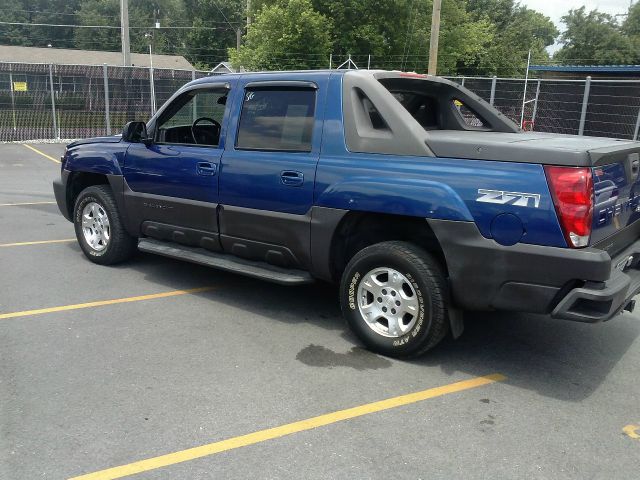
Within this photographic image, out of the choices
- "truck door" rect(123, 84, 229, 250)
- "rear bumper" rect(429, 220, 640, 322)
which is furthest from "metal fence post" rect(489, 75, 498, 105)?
"rear bumper" rect(429, 220, 640, 322)

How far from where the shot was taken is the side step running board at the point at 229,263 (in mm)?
4676

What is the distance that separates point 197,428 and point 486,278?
6.37ft

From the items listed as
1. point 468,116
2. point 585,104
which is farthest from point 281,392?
point 585,104

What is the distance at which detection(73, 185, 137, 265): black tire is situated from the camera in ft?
19.9

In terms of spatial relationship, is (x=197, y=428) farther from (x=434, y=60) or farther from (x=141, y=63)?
(x=141, y=63)

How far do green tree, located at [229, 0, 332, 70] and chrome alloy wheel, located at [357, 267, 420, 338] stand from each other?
73.3 ft

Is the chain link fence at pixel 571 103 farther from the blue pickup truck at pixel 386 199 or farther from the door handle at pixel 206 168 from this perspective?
the door handle at pixel 206 168

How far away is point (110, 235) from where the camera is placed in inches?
242

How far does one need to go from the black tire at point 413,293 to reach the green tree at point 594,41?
69.2 metres

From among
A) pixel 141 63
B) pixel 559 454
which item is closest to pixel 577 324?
pixel 559 454

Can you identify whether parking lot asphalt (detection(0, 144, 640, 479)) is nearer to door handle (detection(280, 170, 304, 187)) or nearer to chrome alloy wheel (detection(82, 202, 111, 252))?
chrome alloy wheel (detection(82, 202, 111, 252))

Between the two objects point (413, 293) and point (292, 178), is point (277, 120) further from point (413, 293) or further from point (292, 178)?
point (413, 293)

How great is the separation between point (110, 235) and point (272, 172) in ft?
7.83

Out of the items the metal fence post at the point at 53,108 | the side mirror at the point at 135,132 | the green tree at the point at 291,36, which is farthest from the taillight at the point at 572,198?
the green tree at the point at 291,36
